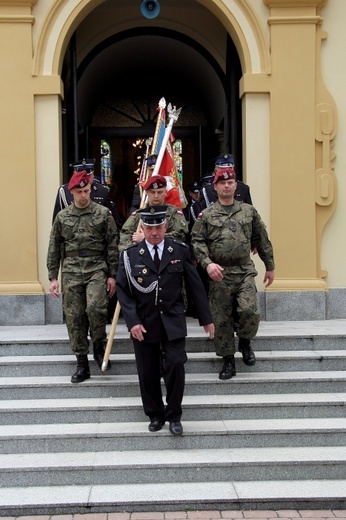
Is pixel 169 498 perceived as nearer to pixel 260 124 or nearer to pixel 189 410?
pixel 189 410

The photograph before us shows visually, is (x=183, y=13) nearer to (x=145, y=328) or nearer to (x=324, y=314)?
(x=324, y=314)

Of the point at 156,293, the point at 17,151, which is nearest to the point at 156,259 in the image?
the point at 156,293

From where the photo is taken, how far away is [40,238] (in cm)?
862

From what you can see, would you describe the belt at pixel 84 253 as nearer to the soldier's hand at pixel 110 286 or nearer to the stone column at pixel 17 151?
the soldier's hand at pixel 110 286

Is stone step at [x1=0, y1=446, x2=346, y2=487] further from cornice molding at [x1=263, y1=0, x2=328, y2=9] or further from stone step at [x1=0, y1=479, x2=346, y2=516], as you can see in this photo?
cornice molding at [x1=263, y1=0, x2=328, y2=9]

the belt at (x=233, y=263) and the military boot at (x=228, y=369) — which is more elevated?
the belt at (x=233, y=263)

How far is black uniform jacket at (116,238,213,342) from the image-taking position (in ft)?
18.5

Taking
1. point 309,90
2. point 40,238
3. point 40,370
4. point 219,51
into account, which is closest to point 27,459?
point 40,370

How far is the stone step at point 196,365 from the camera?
677 cm

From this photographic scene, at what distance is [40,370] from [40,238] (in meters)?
2.29

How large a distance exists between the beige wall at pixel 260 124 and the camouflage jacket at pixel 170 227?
2027 millimetres

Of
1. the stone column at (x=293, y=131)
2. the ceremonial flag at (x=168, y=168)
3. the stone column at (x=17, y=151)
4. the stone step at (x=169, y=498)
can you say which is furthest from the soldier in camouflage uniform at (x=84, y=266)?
the stone column at (x=293, y=131)

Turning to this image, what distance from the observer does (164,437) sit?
5.75 metres

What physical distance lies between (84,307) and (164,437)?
1465 millimetres
